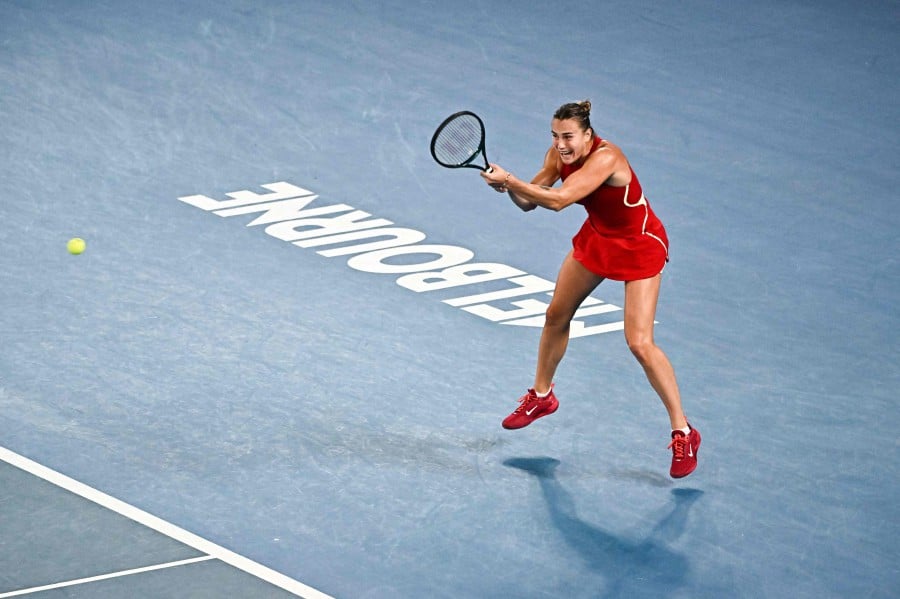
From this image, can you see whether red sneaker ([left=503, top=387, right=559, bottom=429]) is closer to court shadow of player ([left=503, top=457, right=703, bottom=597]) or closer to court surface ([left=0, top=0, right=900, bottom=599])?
court surface ([left=0, top=0, right=900, bottom=599])

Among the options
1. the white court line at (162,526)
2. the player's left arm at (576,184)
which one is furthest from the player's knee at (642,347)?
the white court line at (162,526)

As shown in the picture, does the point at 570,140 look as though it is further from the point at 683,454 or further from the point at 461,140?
the point at 683,454

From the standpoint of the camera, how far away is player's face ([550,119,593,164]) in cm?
645

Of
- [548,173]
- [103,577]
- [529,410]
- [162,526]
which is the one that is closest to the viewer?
[103,577]

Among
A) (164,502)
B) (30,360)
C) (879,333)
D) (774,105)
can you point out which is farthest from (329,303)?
(774,105)

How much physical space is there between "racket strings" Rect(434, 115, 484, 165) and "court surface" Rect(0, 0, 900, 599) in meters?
1.29

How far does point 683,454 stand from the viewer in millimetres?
6762

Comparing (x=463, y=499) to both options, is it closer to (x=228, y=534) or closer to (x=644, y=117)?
(x=228, y=534)

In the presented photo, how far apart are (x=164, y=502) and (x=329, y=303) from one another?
7.42 ft

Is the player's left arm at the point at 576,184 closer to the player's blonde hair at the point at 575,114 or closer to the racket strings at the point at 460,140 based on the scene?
A: the player's blonde hair at the point at 575,114

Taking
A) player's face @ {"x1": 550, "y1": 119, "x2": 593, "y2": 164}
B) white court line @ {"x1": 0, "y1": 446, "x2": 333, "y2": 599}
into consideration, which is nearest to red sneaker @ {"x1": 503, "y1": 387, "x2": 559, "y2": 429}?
player's face @ {"x1": 550, "y1": 119, "x2": 593, "y2": 164}

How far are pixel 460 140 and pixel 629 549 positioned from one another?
201 cm

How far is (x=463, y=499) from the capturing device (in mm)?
6637

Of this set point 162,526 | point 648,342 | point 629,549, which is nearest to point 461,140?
point 648,342
